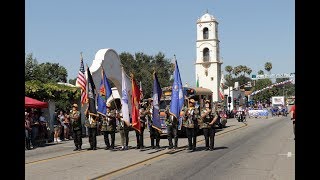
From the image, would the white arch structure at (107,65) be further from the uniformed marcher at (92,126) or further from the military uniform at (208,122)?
the military uniform at (208,122)

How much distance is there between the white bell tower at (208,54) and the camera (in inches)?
3157


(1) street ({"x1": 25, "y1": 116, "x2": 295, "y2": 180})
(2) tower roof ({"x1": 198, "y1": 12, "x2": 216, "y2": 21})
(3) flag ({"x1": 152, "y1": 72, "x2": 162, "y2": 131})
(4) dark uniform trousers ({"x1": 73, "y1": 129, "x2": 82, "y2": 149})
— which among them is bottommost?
(1) street ({"x1": 25, "y1": 116, "x2": 295, "y2": 180})

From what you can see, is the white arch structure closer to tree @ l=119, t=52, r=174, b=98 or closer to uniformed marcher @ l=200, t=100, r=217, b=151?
uniformed marcher @ l=200, t=100, r=217, b=151

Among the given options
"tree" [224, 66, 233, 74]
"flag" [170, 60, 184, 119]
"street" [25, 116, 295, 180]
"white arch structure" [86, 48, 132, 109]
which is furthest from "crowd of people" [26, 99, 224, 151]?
"tree" [224, 66, 233, 74]

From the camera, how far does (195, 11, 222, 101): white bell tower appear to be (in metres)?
80.2

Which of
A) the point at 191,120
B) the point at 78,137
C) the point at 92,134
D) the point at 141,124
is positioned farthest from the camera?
the point at 78,137

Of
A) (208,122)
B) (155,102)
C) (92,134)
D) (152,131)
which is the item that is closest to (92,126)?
(92,134)

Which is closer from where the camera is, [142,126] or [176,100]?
[176,100]

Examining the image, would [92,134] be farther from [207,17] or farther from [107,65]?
[207,17]

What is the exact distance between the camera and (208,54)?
268 ft

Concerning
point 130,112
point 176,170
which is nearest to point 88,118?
point 130,112

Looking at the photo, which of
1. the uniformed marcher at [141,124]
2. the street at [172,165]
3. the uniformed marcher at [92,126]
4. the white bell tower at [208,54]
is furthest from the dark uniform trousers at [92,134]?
the white bell tower at [208,54]
